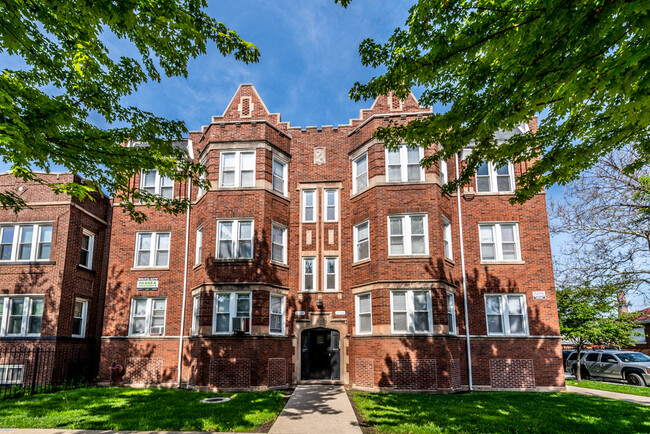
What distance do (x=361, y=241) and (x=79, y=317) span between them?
508 inches

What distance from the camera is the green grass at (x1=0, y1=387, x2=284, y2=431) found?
852 centimetres

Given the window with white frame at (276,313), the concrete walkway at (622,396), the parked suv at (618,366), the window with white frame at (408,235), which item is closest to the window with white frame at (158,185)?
the window with white frame at (276,313)

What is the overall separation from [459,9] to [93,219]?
18252 millimetres

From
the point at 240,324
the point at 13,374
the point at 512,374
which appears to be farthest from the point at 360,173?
the point at 13,374

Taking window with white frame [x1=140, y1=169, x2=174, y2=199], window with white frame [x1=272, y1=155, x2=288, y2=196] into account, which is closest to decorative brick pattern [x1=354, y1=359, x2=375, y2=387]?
window with white frame [x1=272, y1=155, x2=288, y2=196]

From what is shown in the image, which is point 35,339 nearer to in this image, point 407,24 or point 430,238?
point 430,238

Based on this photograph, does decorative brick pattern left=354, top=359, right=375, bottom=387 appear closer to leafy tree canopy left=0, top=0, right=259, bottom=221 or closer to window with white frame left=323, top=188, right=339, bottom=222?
window with white frame left=323, top=188, right=339, bottom=222

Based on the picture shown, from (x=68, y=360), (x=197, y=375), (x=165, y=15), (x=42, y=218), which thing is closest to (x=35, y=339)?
(x=68, y=360)

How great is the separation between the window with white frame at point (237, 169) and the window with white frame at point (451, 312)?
29.9 ft

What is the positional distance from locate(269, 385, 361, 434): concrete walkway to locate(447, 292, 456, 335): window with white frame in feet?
16.5

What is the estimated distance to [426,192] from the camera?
50.4 ft

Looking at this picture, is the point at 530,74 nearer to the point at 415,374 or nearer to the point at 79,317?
the point at 415,374

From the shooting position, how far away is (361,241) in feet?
53.5

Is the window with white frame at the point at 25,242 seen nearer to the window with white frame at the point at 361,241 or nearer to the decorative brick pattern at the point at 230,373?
the decorative brick pattern at the point at 230,373
